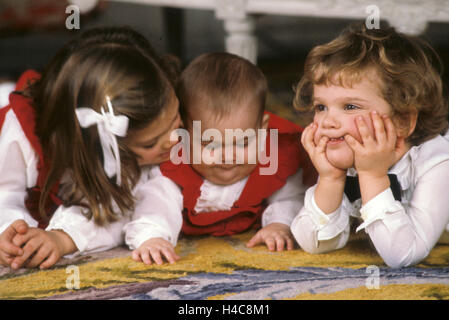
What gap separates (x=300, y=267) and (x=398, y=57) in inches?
10.6

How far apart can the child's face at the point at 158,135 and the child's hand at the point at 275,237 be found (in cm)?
17

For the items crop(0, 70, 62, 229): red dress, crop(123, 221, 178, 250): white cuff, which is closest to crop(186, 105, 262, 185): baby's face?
crop(123, 221, 178, 250): white cuff

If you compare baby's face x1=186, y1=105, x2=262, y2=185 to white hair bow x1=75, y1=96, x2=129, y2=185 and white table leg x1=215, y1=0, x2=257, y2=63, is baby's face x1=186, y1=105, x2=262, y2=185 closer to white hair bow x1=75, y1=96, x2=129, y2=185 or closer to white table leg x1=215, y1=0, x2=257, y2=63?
white hair bow x1=75, y1=96, x2=129, y2=185

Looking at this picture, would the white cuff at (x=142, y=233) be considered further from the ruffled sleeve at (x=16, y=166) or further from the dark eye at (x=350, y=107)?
the dark eye at (x=350, y=107)

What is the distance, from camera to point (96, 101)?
664 mm

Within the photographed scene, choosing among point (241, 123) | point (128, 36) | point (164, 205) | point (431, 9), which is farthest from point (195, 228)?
point (431, 9)

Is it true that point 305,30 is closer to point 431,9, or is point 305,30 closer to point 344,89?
point 431,9

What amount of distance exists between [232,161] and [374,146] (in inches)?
7.5

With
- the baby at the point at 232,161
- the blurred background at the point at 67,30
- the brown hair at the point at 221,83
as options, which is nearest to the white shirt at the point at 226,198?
the baby at the point at 232,161

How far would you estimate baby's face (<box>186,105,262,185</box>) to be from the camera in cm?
68

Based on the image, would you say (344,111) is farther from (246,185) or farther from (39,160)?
(39,160)

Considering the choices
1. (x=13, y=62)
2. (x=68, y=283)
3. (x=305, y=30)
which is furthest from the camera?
(x=13, y=62)

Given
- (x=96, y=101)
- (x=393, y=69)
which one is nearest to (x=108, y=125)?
(x=96, y=101)

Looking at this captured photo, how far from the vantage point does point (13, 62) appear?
66.9 inches
